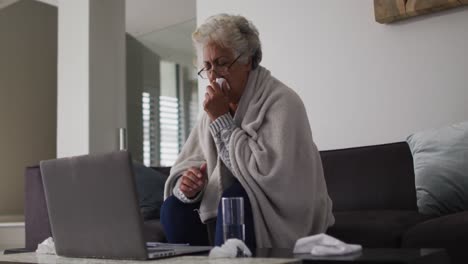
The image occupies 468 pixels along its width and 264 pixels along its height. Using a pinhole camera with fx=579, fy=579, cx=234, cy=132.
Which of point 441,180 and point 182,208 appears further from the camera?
point 441,180

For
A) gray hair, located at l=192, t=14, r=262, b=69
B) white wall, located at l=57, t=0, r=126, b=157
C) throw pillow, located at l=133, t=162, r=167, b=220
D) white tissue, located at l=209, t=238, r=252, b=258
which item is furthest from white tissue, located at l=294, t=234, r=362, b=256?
white wall, located at l=57, t=0, r=126, b=157

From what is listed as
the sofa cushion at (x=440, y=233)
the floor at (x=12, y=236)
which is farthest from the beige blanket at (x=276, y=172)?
the floor at (x=12, y=236)

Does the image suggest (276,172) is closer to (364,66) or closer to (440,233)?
(440,233)

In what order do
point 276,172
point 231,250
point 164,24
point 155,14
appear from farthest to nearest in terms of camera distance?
1. point 164,24
2. point 155,14
3. point 276,172
4. point 231,250

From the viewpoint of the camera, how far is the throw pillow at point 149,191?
104 inches

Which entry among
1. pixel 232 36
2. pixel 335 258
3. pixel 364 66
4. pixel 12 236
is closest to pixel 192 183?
pixel 232 36

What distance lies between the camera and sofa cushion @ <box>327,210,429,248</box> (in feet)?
5.89

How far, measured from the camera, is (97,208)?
49.5 inches

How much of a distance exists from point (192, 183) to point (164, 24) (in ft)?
12.7

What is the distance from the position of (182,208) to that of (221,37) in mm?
565

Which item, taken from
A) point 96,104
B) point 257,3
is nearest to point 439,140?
point 257,3

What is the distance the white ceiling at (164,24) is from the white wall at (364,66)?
Answer: 6.52ft

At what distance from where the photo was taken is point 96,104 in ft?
13.0

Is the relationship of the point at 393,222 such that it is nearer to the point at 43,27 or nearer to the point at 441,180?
the point at 441,180
